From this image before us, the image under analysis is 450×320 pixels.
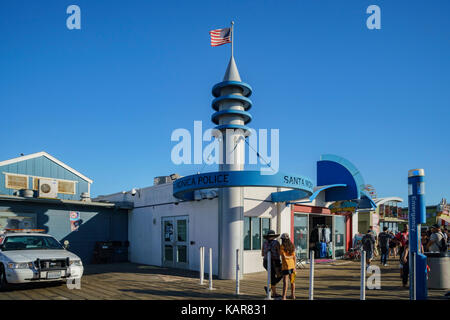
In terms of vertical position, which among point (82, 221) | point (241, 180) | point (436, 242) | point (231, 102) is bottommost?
point (436, 242)

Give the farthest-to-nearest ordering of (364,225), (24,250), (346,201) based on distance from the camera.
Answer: (364,225)
(346,201)
(24,250)

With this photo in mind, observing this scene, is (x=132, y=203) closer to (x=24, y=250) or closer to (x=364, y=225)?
(x=24, y=250)

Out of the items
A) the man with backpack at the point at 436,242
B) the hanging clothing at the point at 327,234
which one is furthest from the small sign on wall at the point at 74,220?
the man with backpack at the point at 436,242

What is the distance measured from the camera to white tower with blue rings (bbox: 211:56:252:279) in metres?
13.6

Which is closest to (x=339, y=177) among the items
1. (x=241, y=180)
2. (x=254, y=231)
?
(x=254, y=231)

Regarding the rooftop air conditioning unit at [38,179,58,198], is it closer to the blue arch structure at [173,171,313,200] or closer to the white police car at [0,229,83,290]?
the white police car at [0,229,83,290]

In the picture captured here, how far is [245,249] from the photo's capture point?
15.1 m

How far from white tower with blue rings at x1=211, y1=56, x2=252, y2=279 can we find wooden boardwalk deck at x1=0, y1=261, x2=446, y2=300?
1069 millimetres

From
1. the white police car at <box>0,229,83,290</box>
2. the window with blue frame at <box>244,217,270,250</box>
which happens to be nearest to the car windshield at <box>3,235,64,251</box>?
the white police car at <box>0,229,83,290</box>

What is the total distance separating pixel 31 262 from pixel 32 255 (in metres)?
0.36

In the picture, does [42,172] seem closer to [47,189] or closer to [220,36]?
[47,189]

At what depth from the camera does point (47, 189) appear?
19.4 meters
